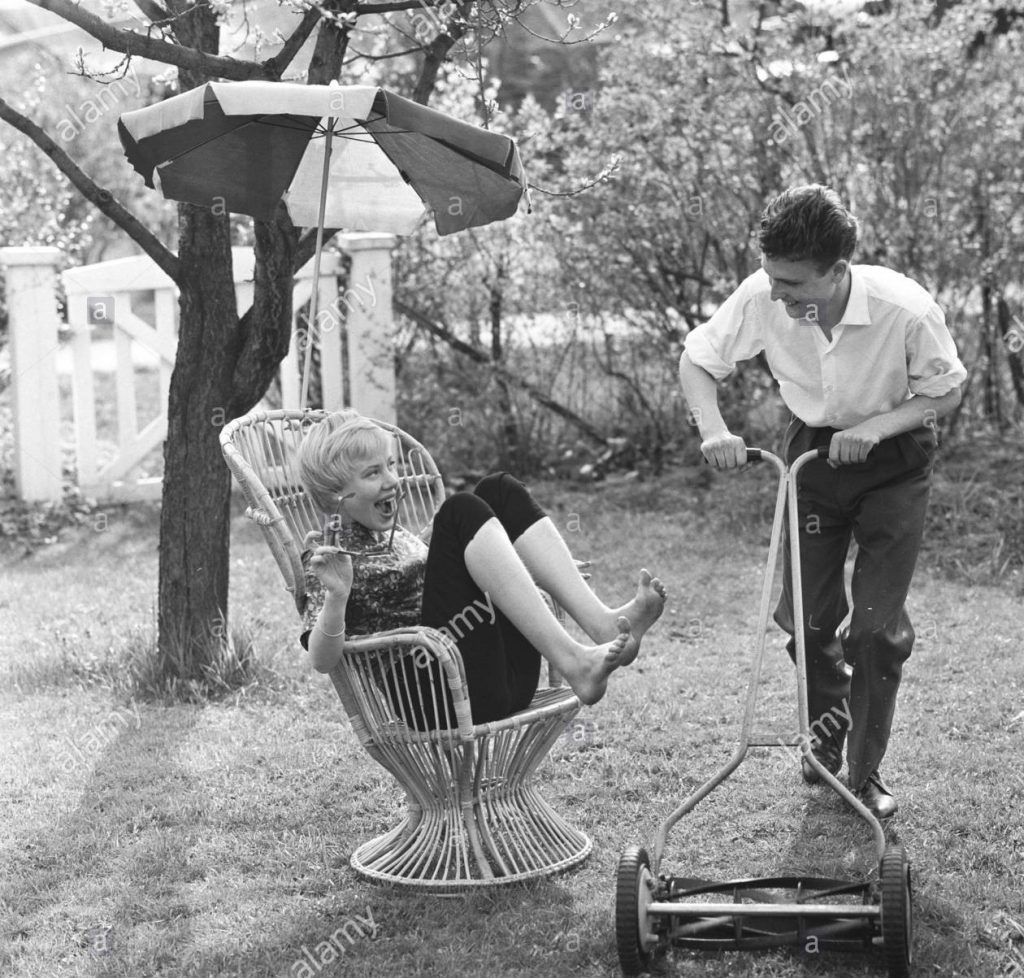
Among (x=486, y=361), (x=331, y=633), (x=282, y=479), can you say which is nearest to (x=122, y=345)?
(x=486, y=361)

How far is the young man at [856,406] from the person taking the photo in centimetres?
348

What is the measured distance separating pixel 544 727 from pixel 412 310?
477cm

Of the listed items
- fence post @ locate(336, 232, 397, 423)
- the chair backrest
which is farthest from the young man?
fence post @ locate(336, 232, 397, 423)

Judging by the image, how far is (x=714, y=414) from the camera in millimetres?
3561

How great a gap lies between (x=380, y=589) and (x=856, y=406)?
1.27 m

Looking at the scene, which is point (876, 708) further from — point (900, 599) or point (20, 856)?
point (20, 856)

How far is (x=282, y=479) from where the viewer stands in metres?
4.04

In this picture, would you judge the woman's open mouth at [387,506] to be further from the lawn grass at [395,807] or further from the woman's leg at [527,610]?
the lawn grass at [395,807]

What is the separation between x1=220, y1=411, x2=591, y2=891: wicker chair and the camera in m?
3.39

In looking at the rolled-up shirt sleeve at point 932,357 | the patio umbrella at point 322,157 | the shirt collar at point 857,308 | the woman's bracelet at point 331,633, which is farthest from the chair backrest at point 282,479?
the rolled-up shirt sleeve at point 932,357

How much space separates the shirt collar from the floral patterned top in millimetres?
1207

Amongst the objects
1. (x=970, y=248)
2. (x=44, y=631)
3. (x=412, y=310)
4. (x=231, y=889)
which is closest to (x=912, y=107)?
(x=970, y=248)

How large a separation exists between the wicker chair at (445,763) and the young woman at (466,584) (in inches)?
2.3

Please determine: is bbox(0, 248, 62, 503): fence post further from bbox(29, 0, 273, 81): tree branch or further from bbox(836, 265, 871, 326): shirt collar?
bbox(836, 265, 871, 326): shirt collar
